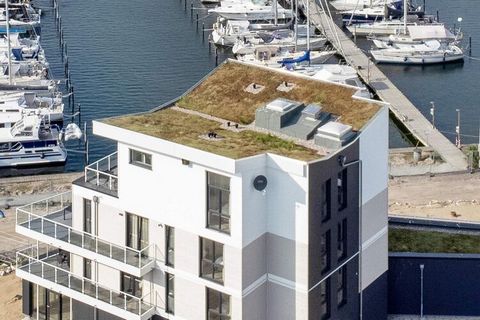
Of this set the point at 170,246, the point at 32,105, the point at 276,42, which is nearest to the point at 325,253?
the point at 170,246

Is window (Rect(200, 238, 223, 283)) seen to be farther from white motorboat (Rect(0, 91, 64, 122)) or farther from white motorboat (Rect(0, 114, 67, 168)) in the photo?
white motorboat (Rect(0, 91, 64, 122))

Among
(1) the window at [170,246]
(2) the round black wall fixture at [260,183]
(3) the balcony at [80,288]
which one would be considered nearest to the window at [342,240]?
(2) the round black wall fixture at [260,183]

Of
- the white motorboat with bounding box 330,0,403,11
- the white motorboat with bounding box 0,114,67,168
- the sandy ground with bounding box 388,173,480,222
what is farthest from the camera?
the white motorboat with bounding box 330,0,403,11

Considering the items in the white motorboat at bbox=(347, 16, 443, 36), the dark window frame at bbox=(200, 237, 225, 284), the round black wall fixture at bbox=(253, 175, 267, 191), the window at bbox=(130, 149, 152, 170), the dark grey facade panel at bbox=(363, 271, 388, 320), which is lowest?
the dark grey facade panel at bbox=(363, 271, 388, 320)

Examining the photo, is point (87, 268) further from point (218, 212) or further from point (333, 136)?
point (333, 136)

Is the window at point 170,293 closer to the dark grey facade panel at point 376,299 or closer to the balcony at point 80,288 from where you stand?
the balcony at point 80,288

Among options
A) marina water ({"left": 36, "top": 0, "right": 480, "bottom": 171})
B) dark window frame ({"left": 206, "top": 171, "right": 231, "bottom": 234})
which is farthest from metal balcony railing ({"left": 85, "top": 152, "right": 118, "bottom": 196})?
marina water ({"left": 36, "top": 0, "right": 480, "bottom": 171})

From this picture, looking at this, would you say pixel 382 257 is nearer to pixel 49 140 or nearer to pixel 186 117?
pixel 186 117

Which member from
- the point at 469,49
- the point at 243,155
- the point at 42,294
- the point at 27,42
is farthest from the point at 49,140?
the point at 469,49
